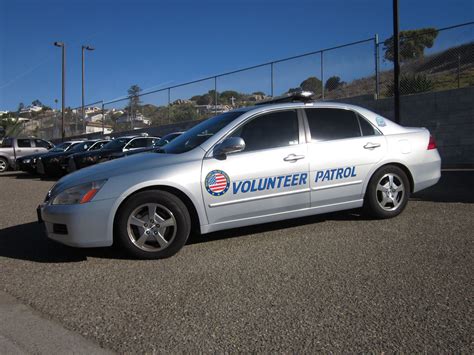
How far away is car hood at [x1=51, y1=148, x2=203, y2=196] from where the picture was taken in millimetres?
4273

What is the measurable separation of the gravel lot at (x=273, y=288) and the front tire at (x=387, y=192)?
0.20m

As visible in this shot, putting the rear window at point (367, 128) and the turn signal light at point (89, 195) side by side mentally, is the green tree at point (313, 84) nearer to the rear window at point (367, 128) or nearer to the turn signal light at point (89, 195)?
the rear window at point (367, 128)

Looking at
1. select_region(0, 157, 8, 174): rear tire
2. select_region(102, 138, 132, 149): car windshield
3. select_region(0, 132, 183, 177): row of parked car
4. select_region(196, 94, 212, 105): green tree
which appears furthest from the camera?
select_region(196, 94, 212, 105): green tree

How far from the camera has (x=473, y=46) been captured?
11852 mm

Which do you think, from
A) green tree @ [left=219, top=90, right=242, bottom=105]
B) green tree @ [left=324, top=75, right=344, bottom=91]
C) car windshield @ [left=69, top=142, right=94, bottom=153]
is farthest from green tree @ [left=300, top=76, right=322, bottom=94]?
car windshield @ [left=69, top=142, right=94, bottom=153]

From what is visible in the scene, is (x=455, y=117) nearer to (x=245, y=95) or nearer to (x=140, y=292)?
(x=245, y=95)

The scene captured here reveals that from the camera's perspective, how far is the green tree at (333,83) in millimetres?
14823

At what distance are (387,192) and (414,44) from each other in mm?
9439

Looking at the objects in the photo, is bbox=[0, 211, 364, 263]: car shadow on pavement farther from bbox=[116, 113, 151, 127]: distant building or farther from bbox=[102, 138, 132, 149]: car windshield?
bbox=[116, 113, 151, 127]: distant building

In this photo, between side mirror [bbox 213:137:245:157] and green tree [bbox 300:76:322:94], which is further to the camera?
green tree [bbox 300:76:322:94]

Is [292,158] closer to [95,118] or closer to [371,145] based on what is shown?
[371,145]

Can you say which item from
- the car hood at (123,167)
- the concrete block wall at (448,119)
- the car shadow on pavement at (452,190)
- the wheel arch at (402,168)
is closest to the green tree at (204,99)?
the concrete block wall at (448,119)

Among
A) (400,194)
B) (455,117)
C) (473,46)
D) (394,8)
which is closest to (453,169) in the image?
(455,117)

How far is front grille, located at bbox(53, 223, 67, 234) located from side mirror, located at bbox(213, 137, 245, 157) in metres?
1.61
